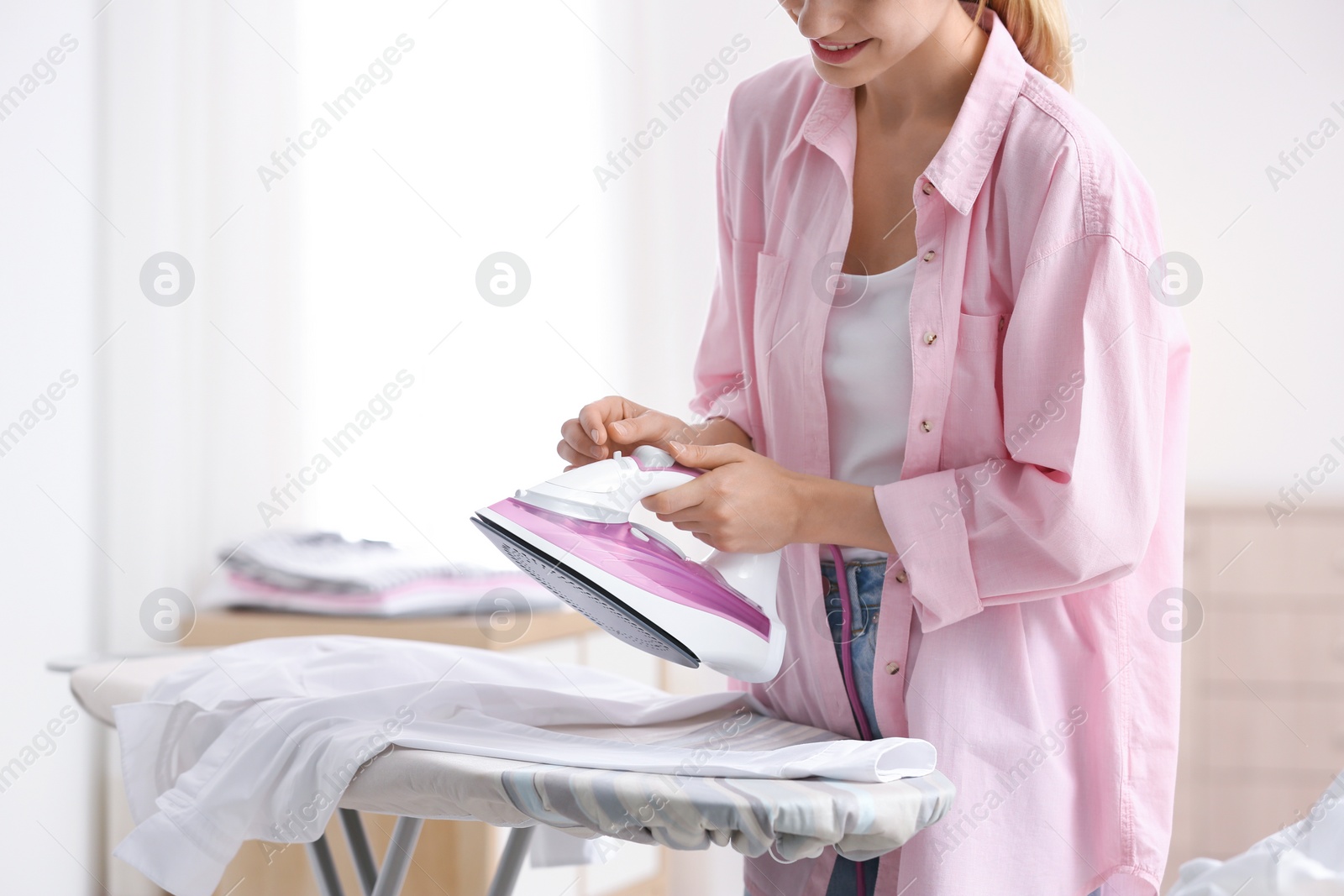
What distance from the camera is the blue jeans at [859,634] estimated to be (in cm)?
86

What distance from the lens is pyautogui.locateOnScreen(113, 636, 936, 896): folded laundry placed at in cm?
70

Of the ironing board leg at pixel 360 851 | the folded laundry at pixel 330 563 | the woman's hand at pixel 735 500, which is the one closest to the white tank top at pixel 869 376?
the woman's hand at pixel 735 500

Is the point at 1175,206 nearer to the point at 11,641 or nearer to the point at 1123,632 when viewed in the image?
the point at 1123,632

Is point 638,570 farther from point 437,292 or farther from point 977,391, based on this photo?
point 437,292

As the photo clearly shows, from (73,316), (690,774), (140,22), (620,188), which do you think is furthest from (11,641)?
(690,774)

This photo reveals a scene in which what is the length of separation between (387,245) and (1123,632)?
68.3 inches

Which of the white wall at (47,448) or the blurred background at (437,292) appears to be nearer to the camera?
the white wall at (47,448)

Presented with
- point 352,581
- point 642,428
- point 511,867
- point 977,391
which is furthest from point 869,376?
point 352,581

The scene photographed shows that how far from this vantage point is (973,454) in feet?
2.71

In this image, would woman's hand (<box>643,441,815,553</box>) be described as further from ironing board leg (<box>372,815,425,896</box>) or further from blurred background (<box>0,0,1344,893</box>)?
blurred background (<box>0,0,1344,893</box>)

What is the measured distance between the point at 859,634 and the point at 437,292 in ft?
4.91

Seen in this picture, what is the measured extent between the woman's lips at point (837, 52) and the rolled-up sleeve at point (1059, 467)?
0.75ft

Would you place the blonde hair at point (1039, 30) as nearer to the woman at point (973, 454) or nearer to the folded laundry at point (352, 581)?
the woman at point (973, 454)

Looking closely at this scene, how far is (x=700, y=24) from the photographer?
6.48 feet
